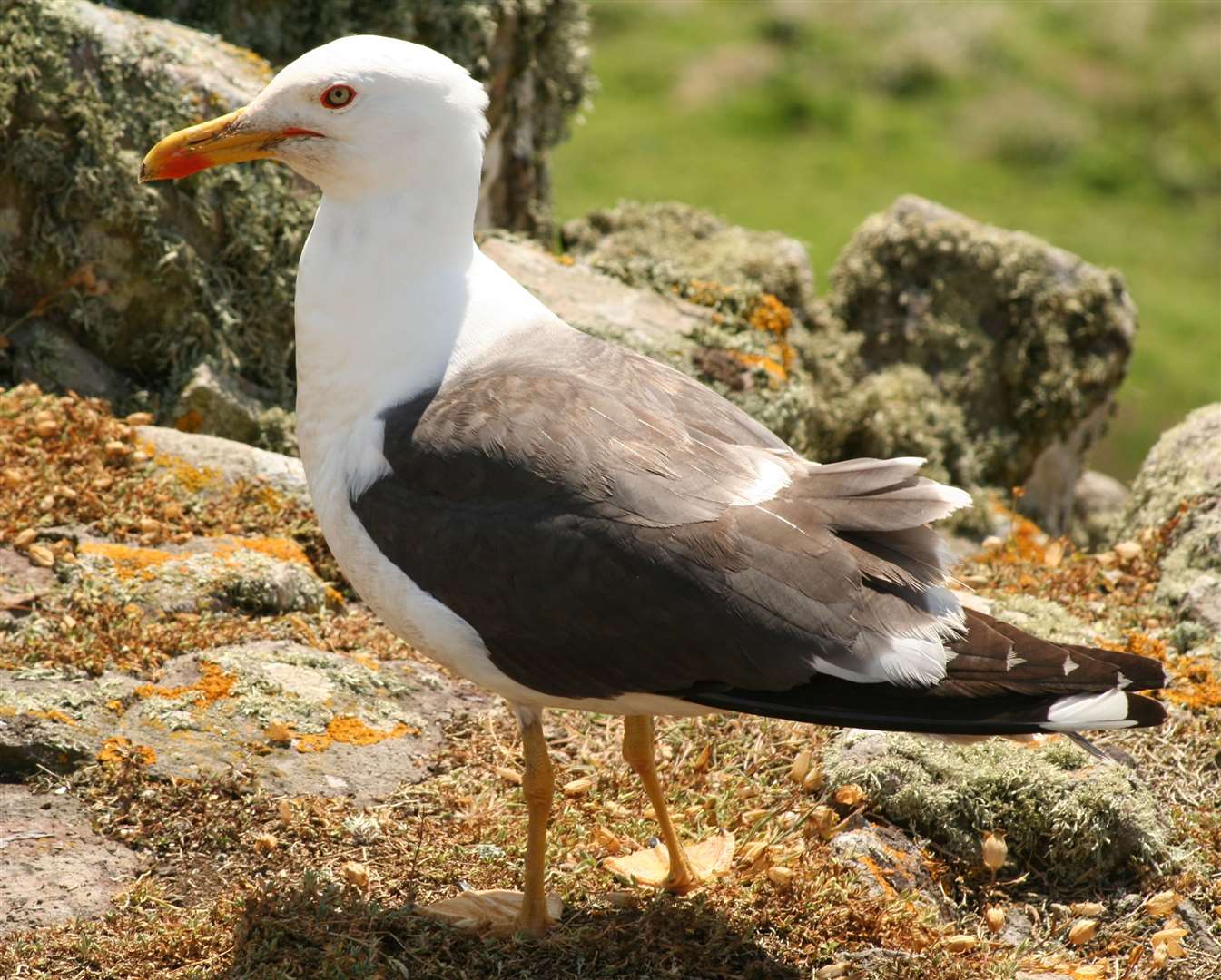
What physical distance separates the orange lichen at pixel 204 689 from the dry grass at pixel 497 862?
0.51 feet

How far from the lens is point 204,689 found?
505 centimetres

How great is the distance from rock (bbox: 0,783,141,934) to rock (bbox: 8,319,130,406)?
7.88 feet

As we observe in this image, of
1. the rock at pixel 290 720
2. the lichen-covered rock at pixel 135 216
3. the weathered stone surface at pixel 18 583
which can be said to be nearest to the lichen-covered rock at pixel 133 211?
the lichen-covered rock at pixel 135 216

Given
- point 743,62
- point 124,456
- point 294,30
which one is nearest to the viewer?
point 124,456

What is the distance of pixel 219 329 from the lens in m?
6.95

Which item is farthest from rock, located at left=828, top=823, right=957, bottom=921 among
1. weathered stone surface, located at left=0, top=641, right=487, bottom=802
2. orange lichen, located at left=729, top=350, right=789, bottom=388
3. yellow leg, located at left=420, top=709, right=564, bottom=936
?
orange lichen, located at left=729, top=350, right=789, bottom=388

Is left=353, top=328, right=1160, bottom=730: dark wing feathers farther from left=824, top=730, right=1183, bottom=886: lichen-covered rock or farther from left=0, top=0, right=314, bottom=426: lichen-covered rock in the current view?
left=0, top=0, right=314, bottom=426: lichen-covered rock

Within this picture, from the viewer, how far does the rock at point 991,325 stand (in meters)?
8.82

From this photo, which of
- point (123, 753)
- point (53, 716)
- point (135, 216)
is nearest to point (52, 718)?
point (53, 716)

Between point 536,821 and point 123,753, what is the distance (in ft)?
4.38

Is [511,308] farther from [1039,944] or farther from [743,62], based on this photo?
[743,62]

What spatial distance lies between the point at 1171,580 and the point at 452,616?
3.45 metres

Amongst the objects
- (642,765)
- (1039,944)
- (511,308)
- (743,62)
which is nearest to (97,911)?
(642,765)

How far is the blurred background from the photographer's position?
14.4 metres
